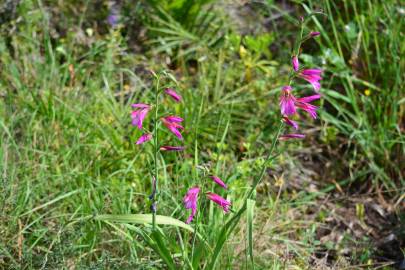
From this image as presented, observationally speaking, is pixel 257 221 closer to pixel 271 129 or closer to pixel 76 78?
pixel 271 129

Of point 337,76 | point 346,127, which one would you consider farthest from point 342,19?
point 346,127

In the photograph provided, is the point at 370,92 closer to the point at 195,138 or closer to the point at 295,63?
the point at 195,138

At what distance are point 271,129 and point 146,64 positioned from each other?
968 mm

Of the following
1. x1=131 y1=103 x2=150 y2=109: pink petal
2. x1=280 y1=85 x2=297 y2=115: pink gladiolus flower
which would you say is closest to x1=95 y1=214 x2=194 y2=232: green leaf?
x1=131 y1=103 x2=150 y2=109: pink petal

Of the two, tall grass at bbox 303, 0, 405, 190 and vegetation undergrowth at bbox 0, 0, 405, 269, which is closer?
vegetation undergrowth at bbox 0, 0, 405, 269

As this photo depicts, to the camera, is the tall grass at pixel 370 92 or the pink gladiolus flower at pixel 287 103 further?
the tall grass at pixel 370 92

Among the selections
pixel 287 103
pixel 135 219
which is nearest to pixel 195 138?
pixel 135 219

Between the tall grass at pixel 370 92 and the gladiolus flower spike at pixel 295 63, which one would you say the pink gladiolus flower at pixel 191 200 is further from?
the tall grass at pixel 370 92

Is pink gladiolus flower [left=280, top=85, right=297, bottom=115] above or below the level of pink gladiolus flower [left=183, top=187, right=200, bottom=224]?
above

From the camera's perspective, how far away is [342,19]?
4.17 meters

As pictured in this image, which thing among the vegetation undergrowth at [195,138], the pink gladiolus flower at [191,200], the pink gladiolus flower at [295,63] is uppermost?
the pink gladiolus flower at [295,63]

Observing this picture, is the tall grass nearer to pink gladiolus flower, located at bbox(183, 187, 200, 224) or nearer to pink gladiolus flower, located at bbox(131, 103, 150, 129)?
pink gladiolus flower, located at bbox(183, 187, 200, 224)

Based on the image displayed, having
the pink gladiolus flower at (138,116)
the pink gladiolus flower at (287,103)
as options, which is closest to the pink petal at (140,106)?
the pink gladiolus flower at (138,116)

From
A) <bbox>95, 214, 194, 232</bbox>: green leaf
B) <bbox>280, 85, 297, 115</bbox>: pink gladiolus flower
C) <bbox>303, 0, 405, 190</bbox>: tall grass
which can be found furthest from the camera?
<bbox>303, 0, 405, 190</bbox>: tall grass
